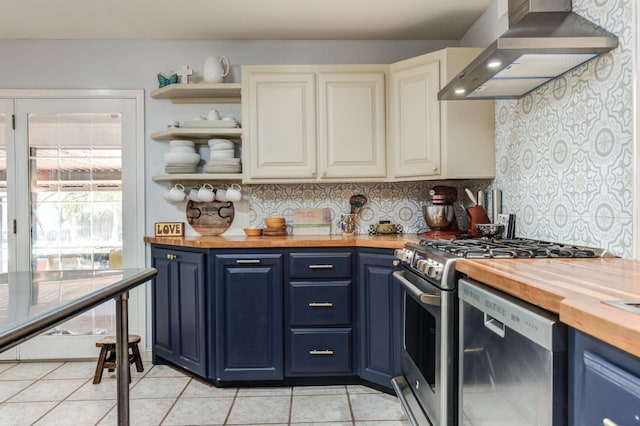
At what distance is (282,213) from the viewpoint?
3.22 m

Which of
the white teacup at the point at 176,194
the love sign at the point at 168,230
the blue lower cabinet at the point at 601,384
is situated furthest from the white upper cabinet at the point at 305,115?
the blue lower cabinet at the point at 601,384

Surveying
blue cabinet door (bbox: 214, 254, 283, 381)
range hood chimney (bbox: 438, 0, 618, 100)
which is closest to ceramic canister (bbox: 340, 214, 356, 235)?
blue cabinet door (bbox: 214, 254, 283, 381)

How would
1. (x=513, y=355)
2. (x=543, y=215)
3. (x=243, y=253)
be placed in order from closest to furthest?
(x=513, y=355), (x=543, y=215), (x=243, y=253)

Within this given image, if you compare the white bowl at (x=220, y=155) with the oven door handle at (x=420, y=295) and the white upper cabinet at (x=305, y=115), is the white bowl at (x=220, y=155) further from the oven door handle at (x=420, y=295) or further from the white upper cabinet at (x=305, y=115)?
the oven door handle at (x=420, y=295)

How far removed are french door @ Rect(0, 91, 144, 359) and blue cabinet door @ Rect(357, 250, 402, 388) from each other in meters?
1.76

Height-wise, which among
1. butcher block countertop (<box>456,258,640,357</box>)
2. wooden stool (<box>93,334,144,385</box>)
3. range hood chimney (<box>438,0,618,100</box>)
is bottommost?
wooden stool (<box>93,334,144,385</box>)

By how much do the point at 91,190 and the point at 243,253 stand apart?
1.47 m

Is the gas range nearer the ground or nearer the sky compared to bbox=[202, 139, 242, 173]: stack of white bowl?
nearer the ground

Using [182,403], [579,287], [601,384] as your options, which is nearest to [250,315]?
[182,403]

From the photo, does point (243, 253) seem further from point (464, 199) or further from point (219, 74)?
point (464, 199)

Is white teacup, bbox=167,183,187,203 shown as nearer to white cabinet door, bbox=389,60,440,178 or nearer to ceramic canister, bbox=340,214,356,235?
ceramic canister, bbox=340,214,356,235

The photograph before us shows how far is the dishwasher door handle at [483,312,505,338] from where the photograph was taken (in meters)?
1.17

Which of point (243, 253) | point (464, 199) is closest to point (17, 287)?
point (243, 253)

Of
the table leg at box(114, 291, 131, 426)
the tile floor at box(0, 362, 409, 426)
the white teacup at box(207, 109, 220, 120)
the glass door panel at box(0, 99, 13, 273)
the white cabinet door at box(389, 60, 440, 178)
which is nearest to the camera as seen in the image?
the table leg at box(114, 291, 131, 426)
